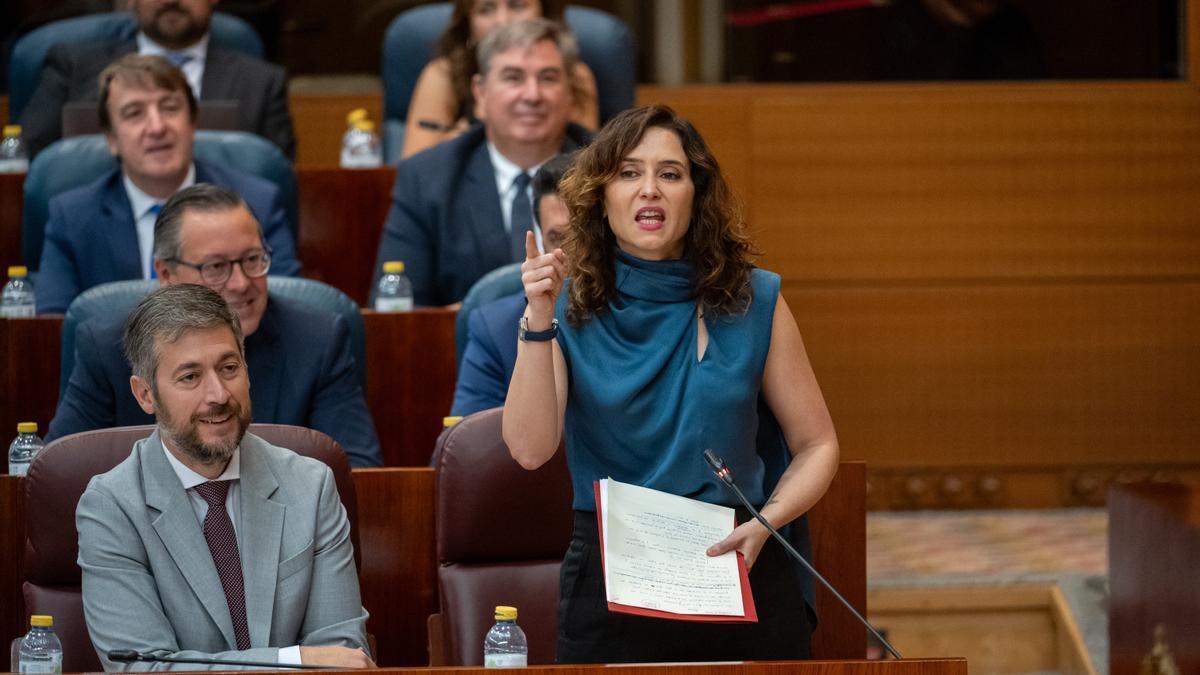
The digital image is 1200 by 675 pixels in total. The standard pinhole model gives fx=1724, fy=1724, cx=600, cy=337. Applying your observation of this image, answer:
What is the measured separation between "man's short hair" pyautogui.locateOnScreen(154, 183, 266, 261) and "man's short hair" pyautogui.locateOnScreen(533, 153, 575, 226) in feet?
1.42

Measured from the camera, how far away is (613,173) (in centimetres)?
188

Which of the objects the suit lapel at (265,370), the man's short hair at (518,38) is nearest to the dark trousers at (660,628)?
the suit lapel at (265,370)

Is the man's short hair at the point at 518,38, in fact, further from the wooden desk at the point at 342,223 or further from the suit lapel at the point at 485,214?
the wooden desk at the point at 342,223

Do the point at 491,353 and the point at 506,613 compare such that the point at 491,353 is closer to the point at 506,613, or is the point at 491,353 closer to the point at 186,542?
the point at 506,613

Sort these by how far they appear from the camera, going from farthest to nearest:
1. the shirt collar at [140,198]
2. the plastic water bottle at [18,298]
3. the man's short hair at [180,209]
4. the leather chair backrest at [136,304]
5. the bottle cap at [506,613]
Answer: the shirt collar at [140,198] < the plastic water bottle at [18,298] < the leather chair backrest at [136,304] < the man's short hair at [180,209] < the bottle cap at [506,613]

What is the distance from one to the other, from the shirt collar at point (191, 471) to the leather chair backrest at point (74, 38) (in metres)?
2.40

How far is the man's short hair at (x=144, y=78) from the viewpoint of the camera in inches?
133

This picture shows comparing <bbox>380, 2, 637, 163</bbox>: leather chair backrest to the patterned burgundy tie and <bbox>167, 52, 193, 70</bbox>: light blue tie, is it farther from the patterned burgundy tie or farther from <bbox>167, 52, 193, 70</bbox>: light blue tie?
the patterned burgundy tie

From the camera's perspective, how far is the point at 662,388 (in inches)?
72.2

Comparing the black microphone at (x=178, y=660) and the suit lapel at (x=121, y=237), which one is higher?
the suit lapel at (x=121, y=237)

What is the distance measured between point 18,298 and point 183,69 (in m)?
0.99

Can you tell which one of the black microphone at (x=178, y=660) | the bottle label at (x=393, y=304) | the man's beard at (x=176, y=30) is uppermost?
the man's beard at (x=176, y=30)

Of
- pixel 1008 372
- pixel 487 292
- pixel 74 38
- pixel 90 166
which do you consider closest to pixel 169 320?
pixel 487 292

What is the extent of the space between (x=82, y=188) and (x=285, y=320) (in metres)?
0.92
